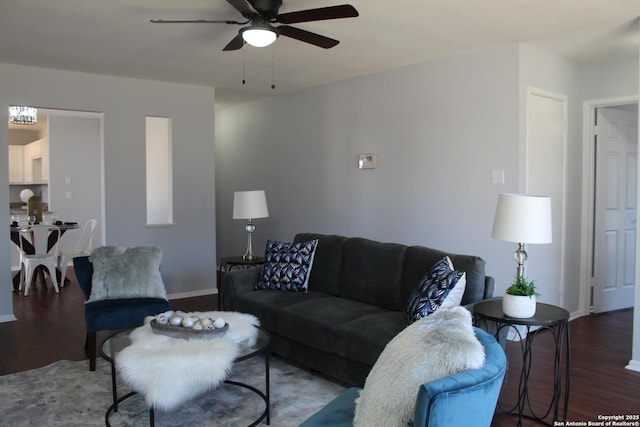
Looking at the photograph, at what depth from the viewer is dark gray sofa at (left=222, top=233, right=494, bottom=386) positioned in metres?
3.13

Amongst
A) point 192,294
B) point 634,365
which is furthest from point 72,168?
point 634,365

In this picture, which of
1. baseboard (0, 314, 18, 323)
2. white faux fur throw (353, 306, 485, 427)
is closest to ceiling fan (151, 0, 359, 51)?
white faux fur throw (353, 306, 485, 427)

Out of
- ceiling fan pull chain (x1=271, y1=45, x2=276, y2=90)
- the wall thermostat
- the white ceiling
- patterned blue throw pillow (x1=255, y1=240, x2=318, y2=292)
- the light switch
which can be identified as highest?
ceiling fan pull chain (x1=271, y1=45, x2=276, y2=90)

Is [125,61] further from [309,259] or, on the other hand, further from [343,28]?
[309,259]

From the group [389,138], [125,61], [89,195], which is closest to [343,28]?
[389,138]

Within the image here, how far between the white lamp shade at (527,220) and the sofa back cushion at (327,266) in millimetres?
1611

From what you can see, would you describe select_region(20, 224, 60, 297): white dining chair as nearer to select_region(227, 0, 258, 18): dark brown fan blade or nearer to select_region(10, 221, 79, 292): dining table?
select_region(10, 221, 79, 292): dining table

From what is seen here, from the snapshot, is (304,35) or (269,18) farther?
(304,35)

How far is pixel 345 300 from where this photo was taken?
3.82 m

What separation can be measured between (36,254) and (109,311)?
3383 millimetres

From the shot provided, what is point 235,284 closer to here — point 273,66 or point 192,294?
point 192,294

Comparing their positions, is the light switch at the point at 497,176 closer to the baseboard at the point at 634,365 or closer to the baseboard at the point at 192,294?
the baseboard at the point at 634,365

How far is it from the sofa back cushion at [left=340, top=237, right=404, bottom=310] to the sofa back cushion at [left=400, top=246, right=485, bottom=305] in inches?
2.6

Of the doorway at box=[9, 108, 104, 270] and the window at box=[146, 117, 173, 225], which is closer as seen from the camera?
the window at box=[146, 117, 173, 225]
